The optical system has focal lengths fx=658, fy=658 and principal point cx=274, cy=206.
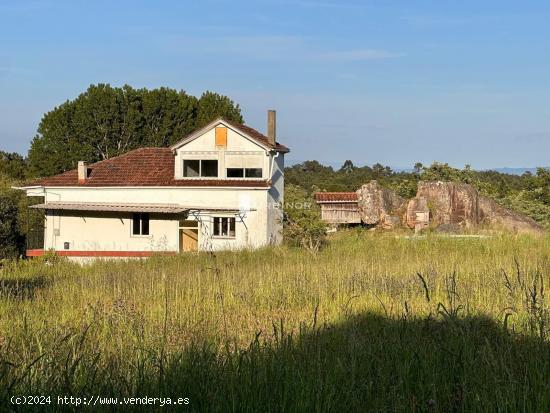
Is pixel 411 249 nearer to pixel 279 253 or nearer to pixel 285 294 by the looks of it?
pixel 279 253

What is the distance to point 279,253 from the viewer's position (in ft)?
80.4

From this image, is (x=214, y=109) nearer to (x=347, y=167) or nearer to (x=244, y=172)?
(x=244, y=172)

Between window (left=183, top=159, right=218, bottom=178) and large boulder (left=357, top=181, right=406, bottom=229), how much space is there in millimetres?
8692

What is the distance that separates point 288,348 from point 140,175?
3156cm

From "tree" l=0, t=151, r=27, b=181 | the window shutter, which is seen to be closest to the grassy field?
the window shutter

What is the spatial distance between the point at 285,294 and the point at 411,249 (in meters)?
13.7

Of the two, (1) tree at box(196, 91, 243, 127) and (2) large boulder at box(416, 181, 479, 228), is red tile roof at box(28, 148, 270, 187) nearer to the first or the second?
(2) large boulder at box(416, 181, 479, 228)

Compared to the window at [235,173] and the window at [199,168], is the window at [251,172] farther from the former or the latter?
the window at [199,168]

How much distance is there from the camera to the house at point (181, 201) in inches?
1346

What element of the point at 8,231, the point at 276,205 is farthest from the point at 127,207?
the point at 276,205

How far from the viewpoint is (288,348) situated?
561cm

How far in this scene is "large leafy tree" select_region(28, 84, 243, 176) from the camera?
2132 inches


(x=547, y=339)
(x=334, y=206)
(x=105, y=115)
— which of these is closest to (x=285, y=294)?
(x=547, y=339)

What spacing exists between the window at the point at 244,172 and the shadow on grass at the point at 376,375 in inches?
1142
